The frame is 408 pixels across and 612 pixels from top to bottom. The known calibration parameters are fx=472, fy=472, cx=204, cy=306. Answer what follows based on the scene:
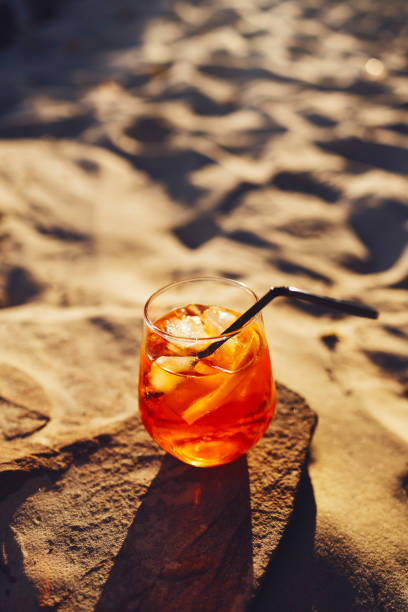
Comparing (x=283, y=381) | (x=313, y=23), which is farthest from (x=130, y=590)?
(x=313, y=23)

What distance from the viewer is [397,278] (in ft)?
7.76

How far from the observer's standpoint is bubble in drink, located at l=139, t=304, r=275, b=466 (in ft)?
3.67

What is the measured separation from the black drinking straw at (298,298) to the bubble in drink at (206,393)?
0.02m

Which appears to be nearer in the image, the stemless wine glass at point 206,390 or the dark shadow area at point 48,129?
the stemless wine glass at point 206,390

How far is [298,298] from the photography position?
101 cm

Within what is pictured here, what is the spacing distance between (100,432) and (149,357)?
0.42m

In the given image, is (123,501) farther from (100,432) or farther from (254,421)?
(254,421)

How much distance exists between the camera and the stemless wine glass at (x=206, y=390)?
112cm

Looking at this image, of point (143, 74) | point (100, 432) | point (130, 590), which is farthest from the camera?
point (143, 74)

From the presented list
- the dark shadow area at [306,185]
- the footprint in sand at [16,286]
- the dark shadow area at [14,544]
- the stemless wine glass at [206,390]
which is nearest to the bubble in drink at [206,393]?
the stemless wine glass at [206,390]

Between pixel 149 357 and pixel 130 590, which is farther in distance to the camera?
pixel 149 357

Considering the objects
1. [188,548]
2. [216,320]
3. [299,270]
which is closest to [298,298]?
[216,320]

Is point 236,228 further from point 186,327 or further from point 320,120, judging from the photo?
point 320,120

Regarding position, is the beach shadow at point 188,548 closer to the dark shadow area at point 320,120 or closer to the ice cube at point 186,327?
the ice cube at point 186,327
